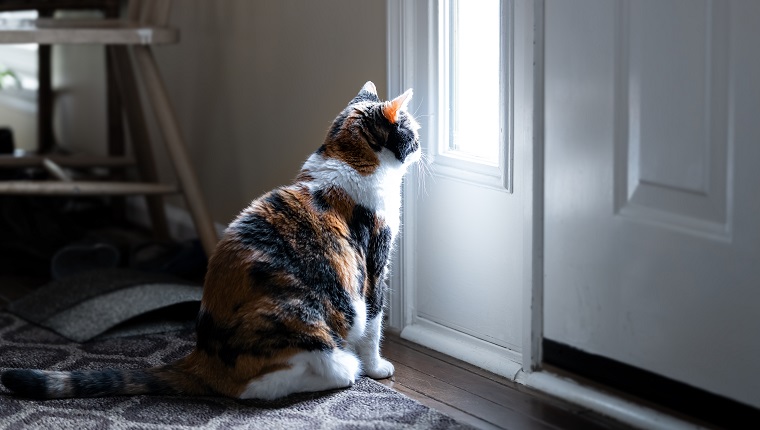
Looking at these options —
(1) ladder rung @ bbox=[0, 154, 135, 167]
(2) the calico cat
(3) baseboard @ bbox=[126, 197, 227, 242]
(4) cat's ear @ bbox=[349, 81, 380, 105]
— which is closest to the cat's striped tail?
(2) the calico cat

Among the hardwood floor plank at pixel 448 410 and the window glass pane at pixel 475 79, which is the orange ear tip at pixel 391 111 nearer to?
the window glass pane at pixel 475 79

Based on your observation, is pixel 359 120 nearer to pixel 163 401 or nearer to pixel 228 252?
pixel 228 252

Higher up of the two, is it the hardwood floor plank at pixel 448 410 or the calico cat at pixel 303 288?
the calico cat at pixel 303 288

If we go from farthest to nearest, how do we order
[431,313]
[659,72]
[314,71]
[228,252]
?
[314,71] → [431,313] → [228,252] → [659,72]

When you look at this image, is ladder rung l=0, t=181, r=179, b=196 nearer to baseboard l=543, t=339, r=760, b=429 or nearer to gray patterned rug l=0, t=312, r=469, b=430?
gray patterned rug l=0, t=312, r=469, b=430

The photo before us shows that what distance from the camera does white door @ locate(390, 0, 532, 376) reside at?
1736 mm

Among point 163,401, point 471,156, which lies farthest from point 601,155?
point 163,401

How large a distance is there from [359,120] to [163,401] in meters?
0.57

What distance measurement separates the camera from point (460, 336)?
6.26ft

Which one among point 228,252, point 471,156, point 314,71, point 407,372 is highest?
point 314,71

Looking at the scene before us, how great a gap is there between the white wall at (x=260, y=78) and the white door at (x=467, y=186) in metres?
0.15

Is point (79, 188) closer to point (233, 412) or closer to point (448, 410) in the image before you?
point (233, 412)

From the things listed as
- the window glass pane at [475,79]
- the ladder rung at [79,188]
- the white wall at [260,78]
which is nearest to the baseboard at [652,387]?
the window glass pane at [475,79]

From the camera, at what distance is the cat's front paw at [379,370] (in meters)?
1.75
